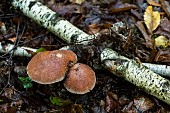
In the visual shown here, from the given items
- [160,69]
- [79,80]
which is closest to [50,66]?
[79,80]

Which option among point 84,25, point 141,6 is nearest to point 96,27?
point 84,25

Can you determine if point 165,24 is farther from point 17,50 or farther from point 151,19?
point 17,50

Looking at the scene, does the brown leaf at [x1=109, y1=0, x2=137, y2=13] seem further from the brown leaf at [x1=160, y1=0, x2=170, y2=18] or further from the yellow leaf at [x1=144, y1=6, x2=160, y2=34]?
the brown leaf at [x1=160, y1=0, x2=170, y2=18]

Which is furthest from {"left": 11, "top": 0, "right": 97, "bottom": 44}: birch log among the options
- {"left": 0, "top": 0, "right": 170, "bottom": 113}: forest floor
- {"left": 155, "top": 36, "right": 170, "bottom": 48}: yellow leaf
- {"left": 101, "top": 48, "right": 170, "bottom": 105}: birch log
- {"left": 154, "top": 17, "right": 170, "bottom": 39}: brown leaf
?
{"left": 154, "top": 17, "right": 170, "bottom": 39}: brown leaf

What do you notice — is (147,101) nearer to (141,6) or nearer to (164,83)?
(164,83)

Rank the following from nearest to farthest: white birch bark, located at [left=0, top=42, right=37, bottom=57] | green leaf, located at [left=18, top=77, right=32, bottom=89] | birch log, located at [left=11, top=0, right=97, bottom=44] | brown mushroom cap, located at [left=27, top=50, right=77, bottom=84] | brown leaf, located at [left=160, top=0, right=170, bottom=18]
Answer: brown mushroom cap, located at [left=27, top=50, right=77, bottom=84] < green leaf, located at [left=18, top=77, right=32, bottom=89] < white birch bark, located at [left=0, top=42, right=37, bottom=57] < birch log, located at [left=11, top=0, right=97, bottom=44] < brown leaf, located at [left=160, top=0, right=170, bottom=18]

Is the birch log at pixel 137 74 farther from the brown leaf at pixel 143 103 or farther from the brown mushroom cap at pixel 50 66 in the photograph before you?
the brown mushroom cap at pixel 50 66

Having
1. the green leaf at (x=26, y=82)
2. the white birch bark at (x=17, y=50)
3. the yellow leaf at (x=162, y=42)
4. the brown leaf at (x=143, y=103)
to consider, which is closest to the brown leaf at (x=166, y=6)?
the yellow leaf at (x=162, y=42)
